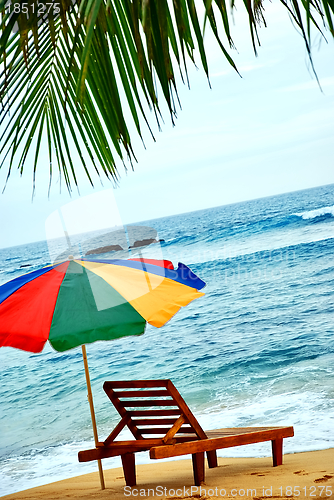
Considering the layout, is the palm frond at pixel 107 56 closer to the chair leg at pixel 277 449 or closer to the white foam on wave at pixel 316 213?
the chair leg at pixel 277 449

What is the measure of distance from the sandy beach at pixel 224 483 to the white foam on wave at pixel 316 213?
122 ft

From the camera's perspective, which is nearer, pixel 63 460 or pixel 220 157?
pixel 63 460

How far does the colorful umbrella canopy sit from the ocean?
3.21 m

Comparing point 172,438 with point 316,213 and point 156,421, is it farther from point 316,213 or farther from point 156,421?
point 316,213

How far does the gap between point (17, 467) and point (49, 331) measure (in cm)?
463

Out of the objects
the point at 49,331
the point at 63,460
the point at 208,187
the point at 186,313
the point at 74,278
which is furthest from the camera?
the point at 208,187

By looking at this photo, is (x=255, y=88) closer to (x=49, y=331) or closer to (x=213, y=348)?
(x=213, y=348)

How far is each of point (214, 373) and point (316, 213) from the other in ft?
110

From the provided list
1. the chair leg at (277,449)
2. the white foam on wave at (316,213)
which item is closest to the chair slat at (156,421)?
the chair leg at (277,449)

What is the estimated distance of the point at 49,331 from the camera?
2801mm

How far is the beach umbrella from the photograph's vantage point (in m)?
2.80

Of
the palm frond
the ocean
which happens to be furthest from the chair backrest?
the ocean

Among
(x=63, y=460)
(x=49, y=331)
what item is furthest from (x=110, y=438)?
(x=63, y=460)

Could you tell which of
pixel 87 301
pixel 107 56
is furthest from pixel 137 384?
pixel 107 56
